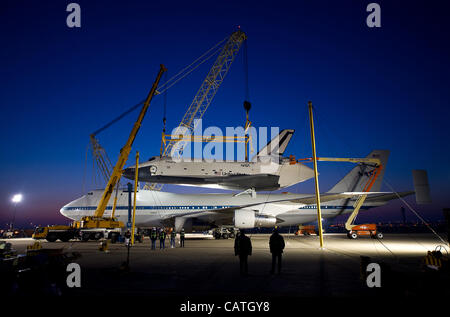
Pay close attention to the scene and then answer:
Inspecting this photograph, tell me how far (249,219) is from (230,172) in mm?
5024

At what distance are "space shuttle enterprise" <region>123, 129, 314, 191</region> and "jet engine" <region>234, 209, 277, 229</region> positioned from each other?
2505 mm

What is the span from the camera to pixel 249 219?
25.5 m

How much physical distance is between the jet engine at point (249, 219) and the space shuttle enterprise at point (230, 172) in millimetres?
2505

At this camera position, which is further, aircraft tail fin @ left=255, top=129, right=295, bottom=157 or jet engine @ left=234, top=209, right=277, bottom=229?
aircraft tail fin @ left=255, top=129, right=295, bottom=157

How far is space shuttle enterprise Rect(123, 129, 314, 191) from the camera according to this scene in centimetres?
2427

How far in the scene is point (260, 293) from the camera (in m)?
6.68

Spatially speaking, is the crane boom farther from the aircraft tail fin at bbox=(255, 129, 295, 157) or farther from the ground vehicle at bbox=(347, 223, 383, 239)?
the ground vehicle at bbox=(347, 223, 383, 239)

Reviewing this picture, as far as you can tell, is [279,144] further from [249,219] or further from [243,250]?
[243,250]

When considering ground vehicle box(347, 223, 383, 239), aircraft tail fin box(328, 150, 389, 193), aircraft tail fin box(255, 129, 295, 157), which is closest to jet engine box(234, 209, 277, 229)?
aircraft tail fin box(255, 129, 295, 157)

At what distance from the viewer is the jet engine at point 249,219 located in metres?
25.5

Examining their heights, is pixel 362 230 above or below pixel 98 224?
below

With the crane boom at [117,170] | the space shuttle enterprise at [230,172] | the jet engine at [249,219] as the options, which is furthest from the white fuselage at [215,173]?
the crane boom at [117,170]

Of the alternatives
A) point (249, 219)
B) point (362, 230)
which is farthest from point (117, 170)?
point (362, 230)
